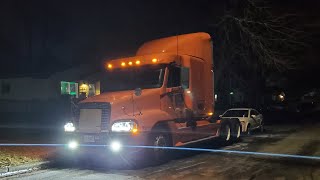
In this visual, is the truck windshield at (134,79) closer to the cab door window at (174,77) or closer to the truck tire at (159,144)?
the cab door window at (174,77)

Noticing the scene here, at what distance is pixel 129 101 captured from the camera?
12.0 metres

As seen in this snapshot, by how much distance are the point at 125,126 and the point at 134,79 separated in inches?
88.8

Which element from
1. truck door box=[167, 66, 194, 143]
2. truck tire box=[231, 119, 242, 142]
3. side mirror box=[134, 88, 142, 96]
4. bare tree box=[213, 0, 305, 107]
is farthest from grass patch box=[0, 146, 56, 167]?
bare tree box=[213, 0, 305, 107]

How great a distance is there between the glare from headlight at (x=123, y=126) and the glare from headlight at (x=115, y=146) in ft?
1.22

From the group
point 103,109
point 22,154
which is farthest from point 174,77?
point 22,154

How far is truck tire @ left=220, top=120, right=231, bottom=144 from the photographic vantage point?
56.1 ft

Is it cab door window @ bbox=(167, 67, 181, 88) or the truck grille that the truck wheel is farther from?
cab door window @ bbox=(167, 67, 181, 88)

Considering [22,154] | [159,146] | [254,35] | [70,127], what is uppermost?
[254,35]

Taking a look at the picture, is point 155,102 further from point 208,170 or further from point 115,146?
point 208,170

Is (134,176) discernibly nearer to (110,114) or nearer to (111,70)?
(110,114)

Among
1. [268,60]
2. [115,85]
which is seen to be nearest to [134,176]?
[115,85]

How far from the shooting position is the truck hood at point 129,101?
11674 mm

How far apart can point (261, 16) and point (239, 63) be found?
1157 centimetres

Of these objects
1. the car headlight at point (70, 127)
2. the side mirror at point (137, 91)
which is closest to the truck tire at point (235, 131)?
the side mirror at point (137, 91)
